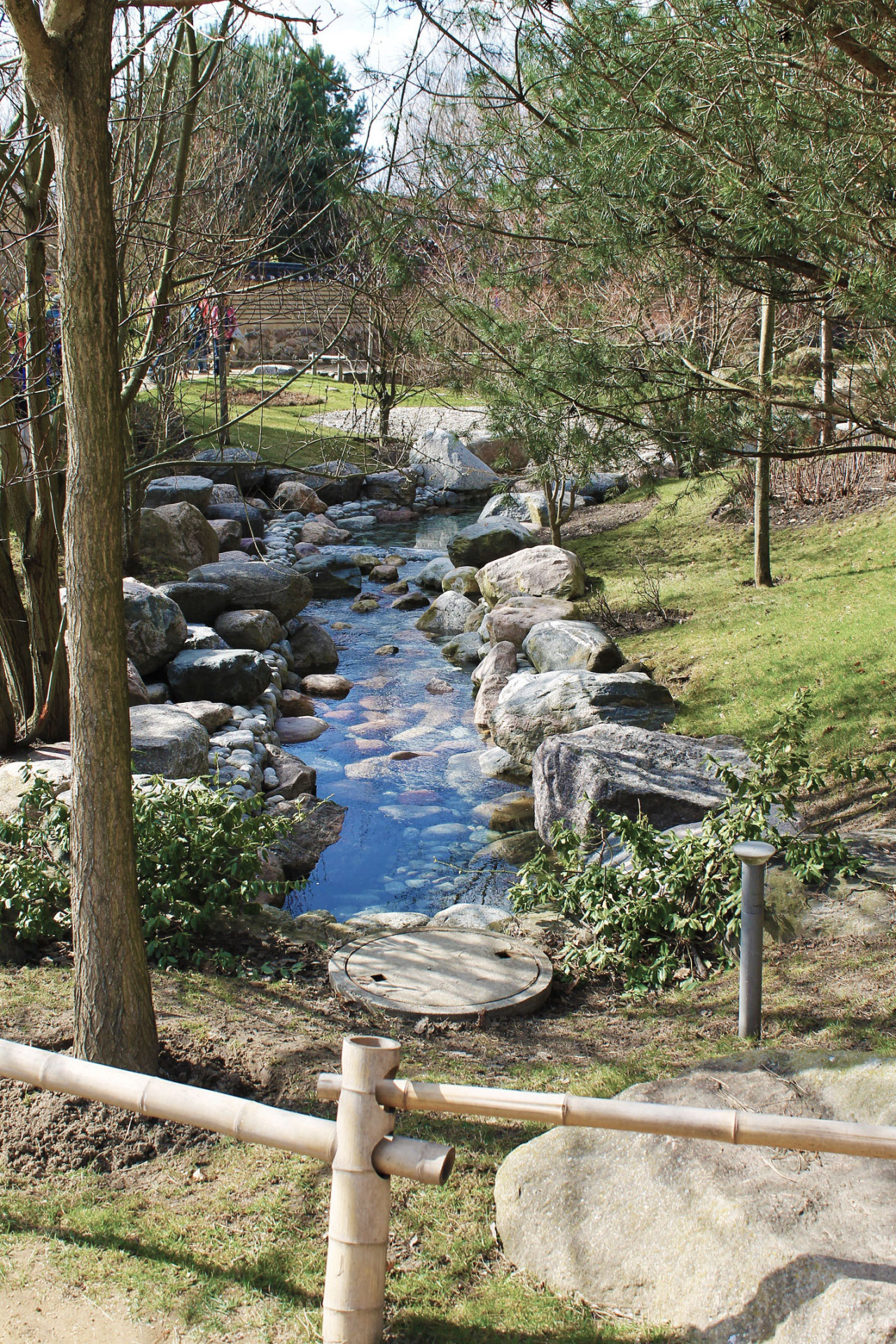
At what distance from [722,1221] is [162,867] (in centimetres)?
308

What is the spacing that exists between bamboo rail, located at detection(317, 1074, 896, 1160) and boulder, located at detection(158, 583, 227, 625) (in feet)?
29.5

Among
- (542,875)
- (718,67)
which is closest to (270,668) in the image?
(542,875)

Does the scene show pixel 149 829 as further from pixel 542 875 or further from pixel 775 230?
pixel 775 230

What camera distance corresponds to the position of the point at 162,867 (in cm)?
485

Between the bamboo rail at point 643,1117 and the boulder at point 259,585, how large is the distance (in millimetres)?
9651

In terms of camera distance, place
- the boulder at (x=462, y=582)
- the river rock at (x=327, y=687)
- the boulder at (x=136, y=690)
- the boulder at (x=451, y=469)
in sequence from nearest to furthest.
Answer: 1. the boulder at (x=136, y=690)
2. the river rock at (x=327, y=687)
3. the boulder at (x=462, y=582)
4. the boulder at (x=451, y=469)

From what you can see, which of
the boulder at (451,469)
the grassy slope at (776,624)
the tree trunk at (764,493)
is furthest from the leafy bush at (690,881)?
the boulder at (451,469)

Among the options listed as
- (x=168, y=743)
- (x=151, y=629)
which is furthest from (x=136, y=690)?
(x=168, y=743)

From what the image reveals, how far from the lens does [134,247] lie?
7680 mm

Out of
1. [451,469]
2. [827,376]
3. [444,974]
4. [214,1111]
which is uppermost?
[451,469]

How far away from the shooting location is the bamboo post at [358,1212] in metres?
2.33

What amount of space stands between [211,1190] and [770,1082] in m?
1.69

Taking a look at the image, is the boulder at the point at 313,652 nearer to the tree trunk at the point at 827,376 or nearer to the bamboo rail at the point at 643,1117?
the tree trunk at the point at 827,376

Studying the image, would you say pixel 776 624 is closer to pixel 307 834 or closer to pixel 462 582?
pixel 307 834
